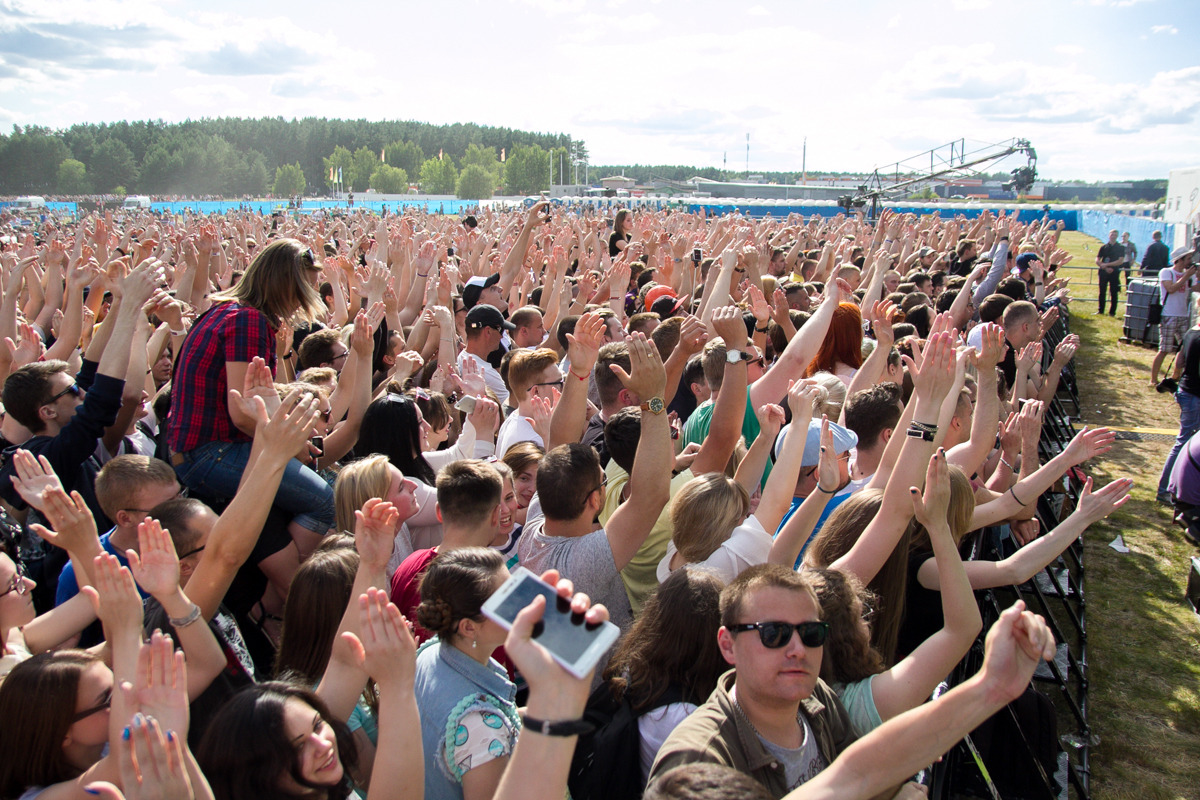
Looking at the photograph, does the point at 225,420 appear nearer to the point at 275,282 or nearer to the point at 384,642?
the point at 275,282

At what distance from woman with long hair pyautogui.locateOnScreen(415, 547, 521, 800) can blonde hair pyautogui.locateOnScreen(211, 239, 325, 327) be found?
70.1 inches

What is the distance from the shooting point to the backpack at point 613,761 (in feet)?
6.68

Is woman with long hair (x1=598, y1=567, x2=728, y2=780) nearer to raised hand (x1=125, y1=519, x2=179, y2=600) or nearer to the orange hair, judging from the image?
raised hand (x1=125, y1=519, x2=179, y2=600)

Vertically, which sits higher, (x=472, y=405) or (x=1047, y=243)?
(x=1047, y=243)

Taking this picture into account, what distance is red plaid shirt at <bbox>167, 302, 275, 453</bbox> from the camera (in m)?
3.23

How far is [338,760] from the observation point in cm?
179

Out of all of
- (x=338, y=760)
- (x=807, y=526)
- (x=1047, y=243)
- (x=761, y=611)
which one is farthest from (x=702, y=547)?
(x=1047, y=243)

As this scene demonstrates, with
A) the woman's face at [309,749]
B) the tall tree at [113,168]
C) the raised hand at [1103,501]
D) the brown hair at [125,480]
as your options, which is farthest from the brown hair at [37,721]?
the tall tree at [113,168]

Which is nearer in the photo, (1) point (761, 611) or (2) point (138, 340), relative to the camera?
(1) point (761, 611)

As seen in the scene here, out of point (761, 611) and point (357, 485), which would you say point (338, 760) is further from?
point (357, 485)

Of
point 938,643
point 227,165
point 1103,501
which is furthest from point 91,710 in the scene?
point 227,165

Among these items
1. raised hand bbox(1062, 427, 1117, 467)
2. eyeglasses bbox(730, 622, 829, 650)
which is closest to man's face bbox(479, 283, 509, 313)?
raised hand bbox(1062, 427, 1117, 467)

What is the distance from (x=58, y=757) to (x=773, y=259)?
31.2ft

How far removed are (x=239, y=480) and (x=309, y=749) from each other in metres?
1.73
